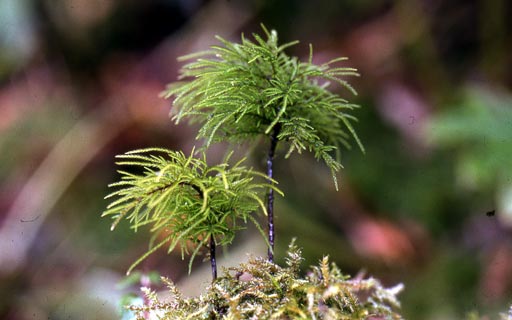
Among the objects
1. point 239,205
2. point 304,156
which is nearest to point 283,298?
point 239,205

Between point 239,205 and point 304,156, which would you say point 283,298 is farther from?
point 304,156

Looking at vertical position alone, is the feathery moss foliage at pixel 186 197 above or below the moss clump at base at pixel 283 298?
above

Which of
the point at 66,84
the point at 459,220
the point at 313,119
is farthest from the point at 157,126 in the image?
the point at 313,119

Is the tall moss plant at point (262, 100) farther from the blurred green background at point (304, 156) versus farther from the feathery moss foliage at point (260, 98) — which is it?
the blurred green background at point (304, 156)

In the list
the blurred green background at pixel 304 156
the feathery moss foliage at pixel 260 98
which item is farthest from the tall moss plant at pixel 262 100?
the blurred green background at pixel 304 156

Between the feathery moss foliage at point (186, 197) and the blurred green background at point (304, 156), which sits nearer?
the feathery moss foliage at point (186, 197)

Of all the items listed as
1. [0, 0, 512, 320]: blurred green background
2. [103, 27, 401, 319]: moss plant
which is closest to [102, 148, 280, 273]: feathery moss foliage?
[103, 27, 401, 319]: moss plant

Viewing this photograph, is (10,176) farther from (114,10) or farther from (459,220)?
(459,220)

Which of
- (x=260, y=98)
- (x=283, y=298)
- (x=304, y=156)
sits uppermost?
(x=304, y=156)
